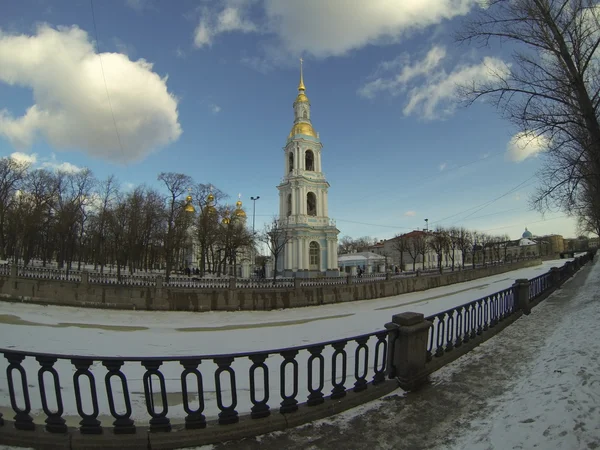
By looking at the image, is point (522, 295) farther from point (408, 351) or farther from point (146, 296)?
point (146, 296)

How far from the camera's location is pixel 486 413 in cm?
401

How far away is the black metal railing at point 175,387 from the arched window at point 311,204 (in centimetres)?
3745

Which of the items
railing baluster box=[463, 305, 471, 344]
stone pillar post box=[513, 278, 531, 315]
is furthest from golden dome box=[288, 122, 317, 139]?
railing baluster box=[463, 305, 471, 344]

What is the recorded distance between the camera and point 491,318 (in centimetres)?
839

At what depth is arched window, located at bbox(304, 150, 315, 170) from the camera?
159ft

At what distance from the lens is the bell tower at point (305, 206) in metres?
43.3

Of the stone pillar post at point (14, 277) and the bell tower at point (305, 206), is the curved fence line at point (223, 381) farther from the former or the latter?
the bell tower at point (305, 206)

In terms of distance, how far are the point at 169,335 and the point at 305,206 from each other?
33.8m

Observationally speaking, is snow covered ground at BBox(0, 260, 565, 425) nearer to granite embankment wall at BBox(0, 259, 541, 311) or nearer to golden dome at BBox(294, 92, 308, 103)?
granite embankment wall at BBox(0, 259, 541, 311)

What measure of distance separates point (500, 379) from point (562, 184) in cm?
860

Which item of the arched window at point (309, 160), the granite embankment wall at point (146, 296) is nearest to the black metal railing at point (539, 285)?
the granite embankment wall at point (146, 296)

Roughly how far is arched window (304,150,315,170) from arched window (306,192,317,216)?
433 centimetres

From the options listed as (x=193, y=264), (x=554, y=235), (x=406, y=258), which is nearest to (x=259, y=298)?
(x=193, y=264)

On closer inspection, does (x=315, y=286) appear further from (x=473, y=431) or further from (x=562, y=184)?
(x=473, y=431)
